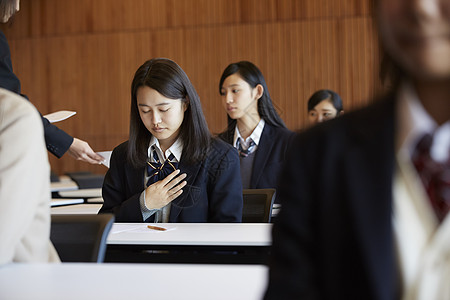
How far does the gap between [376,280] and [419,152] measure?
0.17 m

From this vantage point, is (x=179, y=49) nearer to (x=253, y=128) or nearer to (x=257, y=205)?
(x=253, y=128)

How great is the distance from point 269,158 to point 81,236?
2.23 meters

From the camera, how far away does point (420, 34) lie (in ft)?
2.14

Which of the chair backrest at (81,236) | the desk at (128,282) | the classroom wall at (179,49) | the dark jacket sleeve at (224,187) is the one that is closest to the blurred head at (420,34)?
the desk at (128,282)

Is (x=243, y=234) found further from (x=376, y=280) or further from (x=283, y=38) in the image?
(x=283, y=38)

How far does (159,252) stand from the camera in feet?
7.89

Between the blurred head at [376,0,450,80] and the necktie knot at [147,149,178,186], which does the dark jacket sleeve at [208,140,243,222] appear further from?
the blurred head at [376,0,450,80]

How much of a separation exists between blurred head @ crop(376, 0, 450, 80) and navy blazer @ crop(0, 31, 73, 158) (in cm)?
196

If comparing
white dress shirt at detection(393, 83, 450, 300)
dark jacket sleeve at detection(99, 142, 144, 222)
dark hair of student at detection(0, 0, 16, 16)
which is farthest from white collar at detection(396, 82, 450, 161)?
dark jacket sleeve at detection(99, 142, 144, 222)

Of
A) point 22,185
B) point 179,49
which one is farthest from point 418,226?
point 179,49

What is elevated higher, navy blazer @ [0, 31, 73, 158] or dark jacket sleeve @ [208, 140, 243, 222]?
navy blazer @ [0, 31, 73, 158]

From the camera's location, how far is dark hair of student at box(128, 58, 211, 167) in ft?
8.93

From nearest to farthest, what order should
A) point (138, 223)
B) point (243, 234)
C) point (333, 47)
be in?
point (243, 234) → point (138, 223) → point (333, 47)

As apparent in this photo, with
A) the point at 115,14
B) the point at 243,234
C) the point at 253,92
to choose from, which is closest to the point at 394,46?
the point at 243,234
